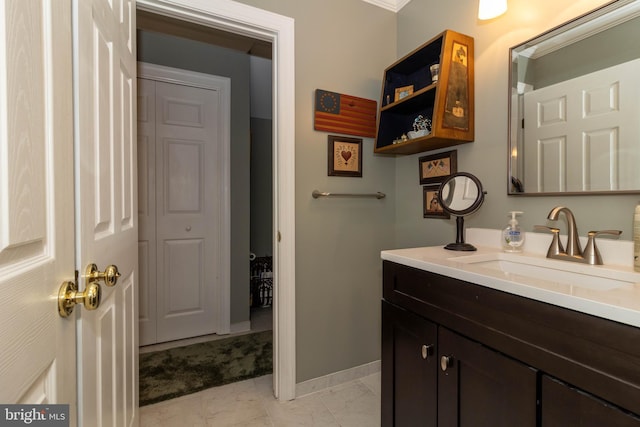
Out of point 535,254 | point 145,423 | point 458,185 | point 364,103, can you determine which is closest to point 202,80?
point 364,103

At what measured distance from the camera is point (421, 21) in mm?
1820

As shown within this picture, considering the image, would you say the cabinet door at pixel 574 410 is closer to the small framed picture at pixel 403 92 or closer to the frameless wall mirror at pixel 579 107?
the frameless wall mirror at pixel 579 107

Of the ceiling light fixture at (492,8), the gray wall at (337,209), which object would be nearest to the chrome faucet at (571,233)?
the ceiling light fixture at (492,8)

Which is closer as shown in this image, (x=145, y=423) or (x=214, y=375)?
(x=145, y=423)

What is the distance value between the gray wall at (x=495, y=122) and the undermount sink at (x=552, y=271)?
0.57 feet

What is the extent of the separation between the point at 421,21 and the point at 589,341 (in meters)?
1.88

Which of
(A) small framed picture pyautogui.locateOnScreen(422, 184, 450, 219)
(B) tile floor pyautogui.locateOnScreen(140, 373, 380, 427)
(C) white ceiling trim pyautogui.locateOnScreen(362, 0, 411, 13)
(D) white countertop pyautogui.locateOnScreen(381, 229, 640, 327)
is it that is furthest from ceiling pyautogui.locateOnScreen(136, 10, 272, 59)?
(B) tile floor pyautogui.locateOnScreen(140, 373, 380, 427)

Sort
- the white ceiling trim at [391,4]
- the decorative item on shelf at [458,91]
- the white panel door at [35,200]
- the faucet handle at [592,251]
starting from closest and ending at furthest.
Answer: the white panel door at [35,200] → the faucet handle at [592,251] → the decorative item on shelf at [458,91] → the white ceiling trim at [391,4]

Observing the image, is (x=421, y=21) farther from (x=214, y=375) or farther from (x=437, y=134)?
(x=214, y=375)

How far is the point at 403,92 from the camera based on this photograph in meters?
1.73

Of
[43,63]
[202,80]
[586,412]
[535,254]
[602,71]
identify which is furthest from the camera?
[202,80]

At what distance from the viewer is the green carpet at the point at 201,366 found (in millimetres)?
1834

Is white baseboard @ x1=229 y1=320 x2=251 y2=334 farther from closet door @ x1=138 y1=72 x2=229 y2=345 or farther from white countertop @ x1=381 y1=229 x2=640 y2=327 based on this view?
white countertop @ x1=381 y1=229 x2=640 y2=327

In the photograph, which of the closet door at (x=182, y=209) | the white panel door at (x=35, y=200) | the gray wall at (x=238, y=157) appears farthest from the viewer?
the gray wall at (x=238, y=157)
